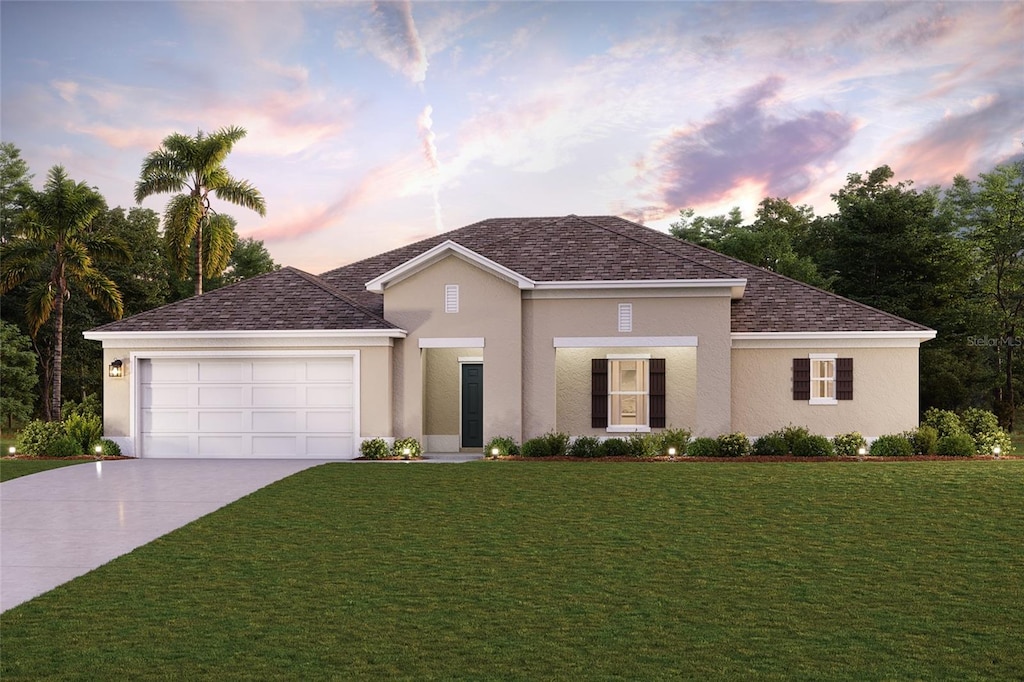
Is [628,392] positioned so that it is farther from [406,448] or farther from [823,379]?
[406,448]

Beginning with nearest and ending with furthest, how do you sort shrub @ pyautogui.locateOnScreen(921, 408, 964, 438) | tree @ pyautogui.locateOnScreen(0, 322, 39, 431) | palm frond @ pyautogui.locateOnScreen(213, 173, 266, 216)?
1. shrub @ pyautogui.locateOnScreen(921, 408, 964, 438)
2. palm frond @ pyautogui.locateOnScreen(213, 173, 266, 216)
3. tree @ pyautogui.locateOnScreen(0, 322, 39, 431)

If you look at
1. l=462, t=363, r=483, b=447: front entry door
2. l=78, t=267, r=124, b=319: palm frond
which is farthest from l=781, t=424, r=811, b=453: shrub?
l=78, t=267, r=124, b=319: palm frond

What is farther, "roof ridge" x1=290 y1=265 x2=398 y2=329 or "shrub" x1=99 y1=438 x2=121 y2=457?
"roof ridge" x1=290 y1=265 x2=398 y2=329

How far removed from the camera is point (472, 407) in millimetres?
22750

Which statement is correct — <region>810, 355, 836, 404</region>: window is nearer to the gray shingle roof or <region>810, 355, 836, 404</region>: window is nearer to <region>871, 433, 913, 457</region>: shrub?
the gray shingle roof

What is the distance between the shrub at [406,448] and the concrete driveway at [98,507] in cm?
197

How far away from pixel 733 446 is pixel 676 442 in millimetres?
1387

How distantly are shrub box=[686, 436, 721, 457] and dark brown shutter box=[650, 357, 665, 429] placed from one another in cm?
165

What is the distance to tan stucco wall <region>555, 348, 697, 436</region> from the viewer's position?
22.2 meters

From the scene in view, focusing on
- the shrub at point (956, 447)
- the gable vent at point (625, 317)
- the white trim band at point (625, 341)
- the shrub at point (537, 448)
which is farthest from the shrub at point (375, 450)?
the shrub at point (956, 447)

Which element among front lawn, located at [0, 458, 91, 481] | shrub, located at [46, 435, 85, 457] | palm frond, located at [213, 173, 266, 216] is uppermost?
palm frond, located at [213, 173, 266, 216]

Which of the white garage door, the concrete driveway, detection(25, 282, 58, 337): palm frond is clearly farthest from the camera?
detection(25, 282, 58, 337): palm frond

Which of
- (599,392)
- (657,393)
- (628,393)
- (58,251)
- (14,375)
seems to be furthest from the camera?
(14,375)

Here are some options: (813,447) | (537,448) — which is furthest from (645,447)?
(813,447)
